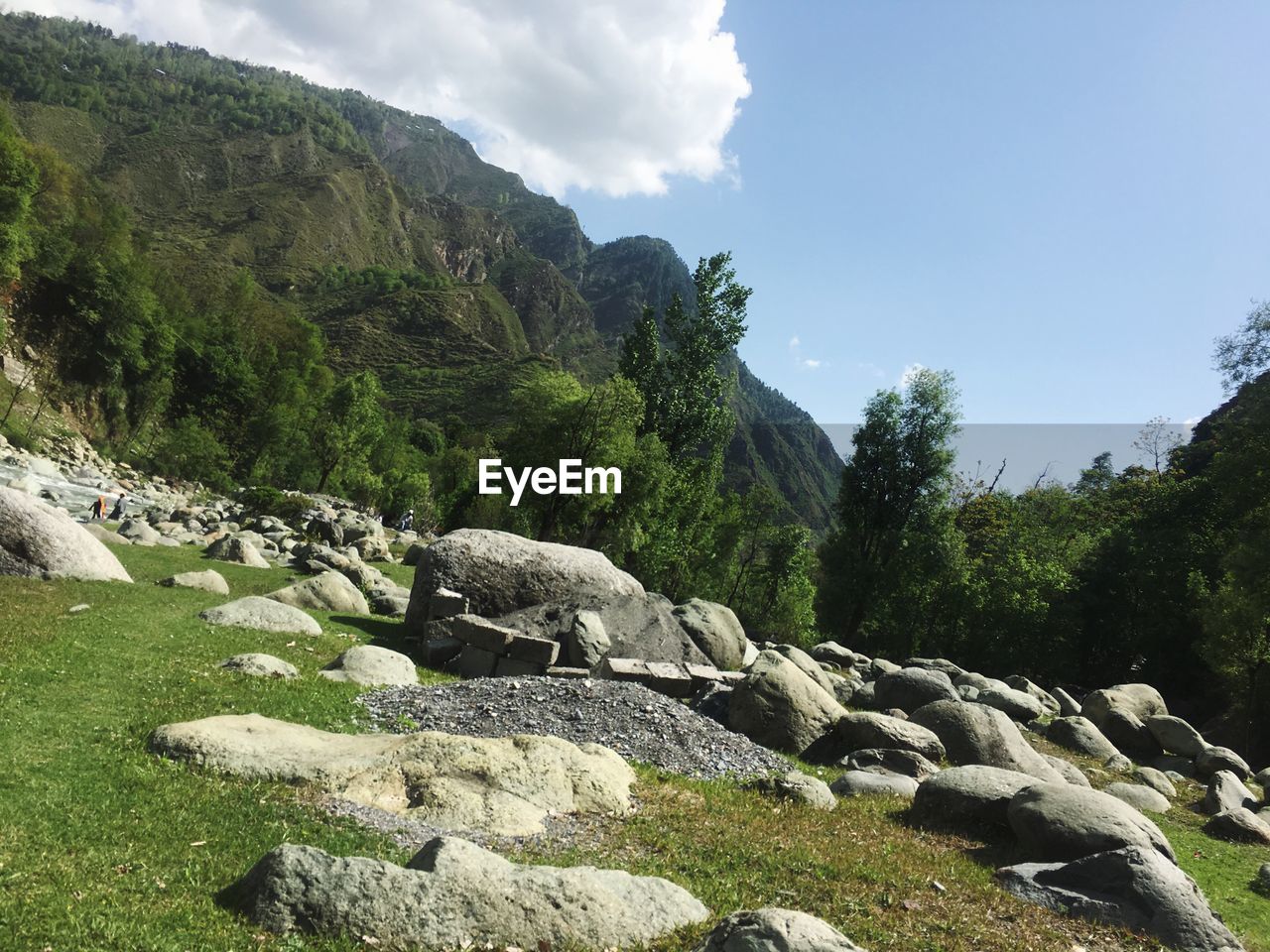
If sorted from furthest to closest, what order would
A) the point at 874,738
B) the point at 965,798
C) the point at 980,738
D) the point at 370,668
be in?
the point at 980,738 < the point at 874,738 < the point at 370,668 < the point at 965,798

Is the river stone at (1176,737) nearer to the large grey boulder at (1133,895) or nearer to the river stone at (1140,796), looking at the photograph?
the river stone at (1140,796)

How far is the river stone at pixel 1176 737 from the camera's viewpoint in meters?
28.7

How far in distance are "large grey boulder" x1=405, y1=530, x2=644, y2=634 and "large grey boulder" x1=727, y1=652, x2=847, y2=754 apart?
26.8ft

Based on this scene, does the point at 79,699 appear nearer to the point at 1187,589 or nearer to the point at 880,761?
the point at 880,761

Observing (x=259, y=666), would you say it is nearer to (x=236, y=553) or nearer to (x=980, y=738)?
(x=980, y=738)

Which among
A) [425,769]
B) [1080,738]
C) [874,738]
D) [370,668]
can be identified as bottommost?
[370,668]

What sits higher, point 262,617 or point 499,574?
point 499,574

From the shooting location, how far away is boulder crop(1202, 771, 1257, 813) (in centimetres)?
2140

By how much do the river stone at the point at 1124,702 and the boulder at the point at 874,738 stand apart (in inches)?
669

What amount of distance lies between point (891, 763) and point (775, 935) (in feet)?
42.6

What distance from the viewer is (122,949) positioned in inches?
235

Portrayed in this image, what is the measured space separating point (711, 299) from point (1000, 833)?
1470 inches

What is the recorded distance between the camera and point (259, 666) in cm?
1573

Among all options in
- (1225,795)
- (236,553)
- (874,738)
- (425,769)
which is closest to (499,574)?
(874,738)
